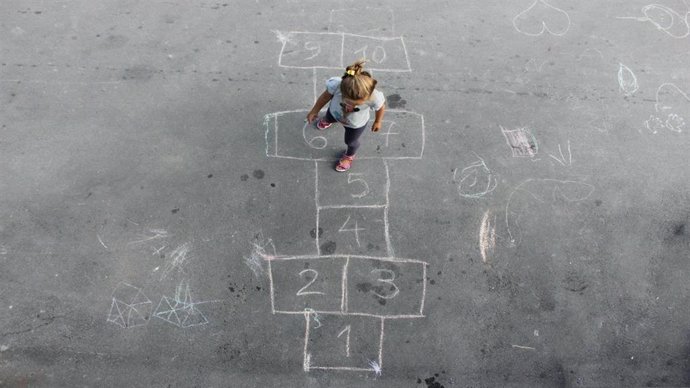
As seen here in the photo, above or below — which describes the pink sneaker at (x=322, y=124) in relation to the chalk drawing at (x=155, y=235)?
above

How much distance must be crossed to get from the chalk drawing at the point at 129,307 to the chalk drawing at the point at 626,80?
5518mm

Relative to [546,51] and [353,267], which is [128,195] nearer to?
[353,267]

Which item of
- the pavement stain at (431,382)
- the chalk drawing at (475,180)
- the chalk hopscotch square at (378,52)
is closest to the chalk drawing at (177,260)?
the pavement stain at (431,382)

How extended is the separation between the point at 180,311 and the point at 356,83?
7.75ft

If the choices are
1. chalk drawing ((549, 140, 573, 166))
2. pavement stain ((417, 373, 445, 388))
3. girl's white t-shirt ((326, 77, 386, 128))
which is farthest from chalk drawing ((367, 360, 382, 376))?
chalk drawing ((549, 140, 573, 166))

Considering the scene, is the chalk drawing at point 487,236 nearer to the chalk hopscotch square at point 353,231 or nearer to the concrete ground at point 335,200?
the concrete ground at point 335,200

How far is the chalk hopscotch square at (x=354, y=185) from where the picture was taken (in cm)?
426

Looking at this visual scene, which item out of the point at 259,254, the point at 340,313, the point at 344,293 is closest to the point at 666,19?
the point at 344,293

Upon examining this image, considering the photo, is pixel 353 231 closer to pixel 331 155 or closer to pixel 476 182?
pixel 331 155

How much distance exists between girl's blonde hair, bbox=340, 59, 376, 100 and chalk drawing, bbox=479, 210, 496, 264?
174 cm

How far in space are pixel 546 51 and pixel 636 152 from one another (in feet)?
5.19

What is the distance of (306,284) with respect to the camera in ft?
12.7

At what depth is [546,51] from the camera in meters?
5.39

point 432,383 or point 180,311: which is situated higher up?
point 180,311
